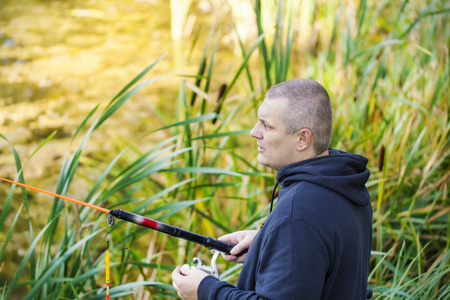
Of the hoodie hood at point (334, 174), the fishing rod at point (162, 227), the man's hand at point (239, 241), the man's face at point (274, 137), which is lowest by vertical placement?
the man's hand at point (239, 241)

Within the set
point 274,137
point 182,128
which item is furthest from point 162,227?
point 182,128

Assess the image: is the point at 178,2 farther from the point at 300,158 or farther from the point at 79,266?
the point at 300,158

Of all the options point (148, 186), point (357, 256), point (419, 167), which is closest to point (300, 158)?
point (357, 256)

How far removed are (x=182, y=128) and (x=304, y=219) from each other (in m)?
1.54

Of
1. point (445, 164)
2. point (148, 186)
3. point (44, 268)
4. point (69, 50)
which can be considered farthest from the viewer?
point (69, 50)

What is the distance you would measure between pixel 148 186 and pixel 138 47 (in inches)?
90.1

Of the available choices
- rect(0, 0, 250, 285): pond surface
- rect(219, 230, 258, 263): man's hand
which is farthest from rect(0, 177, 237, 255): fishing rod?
rect(0, 0, 250, 285): pond surface

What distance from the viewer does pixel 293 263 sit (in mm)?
950

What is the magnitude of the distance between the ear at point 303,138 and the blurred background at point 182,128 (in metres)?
0.68

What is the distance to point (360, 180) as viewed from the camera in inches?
42.5

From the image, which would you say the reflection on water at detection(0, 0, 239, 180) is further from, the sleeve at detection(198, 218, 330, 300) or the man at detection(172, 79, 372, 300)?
the sleeve at detection(198, 218, 330, 300)

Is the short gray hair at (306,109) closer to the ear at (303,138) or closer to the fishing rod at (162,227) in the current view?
the ear at (303,138)

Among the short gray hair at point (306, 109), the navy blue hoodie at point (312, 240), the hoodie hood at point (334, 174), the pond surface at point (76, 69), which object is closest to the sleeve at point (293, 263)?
the navy blue hoodie at point (312, 240)

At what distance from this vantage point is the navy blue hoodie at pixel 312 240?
0.95m
